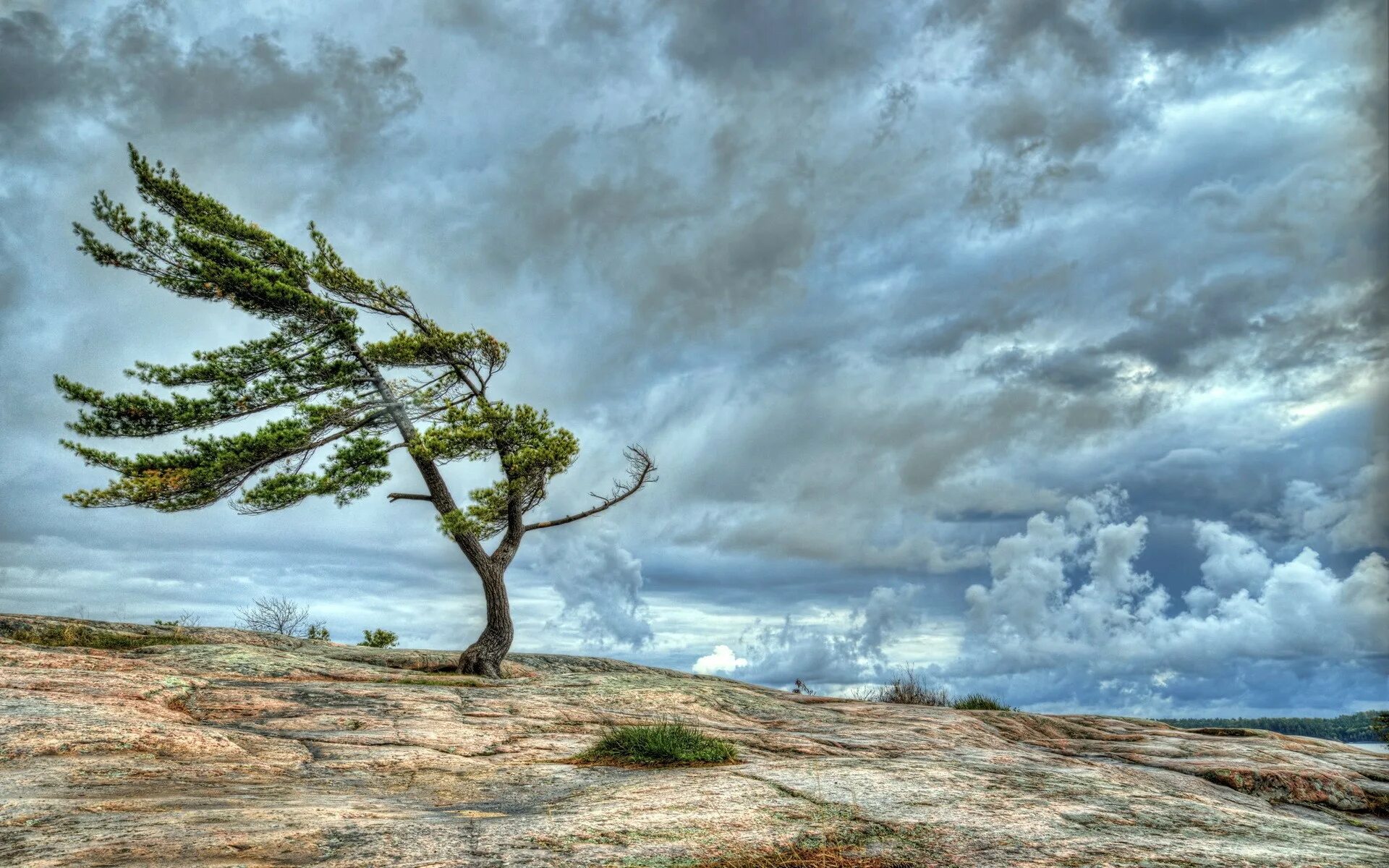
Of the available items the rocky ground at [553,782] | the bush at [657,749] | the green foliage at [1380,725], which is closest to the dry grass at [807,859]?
the rocky ground at [553,782]

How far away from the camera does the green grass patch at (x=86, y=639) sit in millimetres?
17188

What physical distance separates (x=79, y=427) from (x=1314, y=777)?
24.2 meters

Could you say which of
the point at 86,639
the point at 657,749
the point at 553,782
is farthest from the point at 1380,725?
the point at 86,639

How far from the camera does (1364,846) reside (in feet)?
21.3

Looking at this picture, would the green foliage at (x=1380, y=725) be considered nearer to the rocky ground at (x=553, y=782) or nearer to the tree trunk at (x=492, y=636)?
the rocky ground at (x=553, y=782)

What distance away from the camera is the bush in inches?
353

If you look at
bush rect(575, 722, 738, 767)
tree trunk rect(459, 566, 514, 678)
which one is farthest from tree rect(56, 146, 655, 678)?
bush rect(575, 722, 738, 767)

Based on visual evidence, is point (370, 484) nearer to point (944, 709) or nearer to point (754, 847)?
point (944, 709)

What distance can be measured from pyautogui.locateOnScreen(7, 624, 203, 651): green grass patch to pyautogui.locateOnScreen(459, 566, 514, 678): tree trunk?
577 cm

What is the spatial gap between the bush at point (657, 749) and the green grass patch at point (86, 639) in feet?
39.3

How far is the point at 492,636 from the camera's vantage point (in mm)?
20516

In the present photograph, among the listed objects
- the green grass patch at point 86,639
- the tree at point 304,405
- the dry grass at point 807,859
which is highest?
the tree at point 304,405

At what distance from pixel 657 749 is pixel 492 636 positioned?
12467mm

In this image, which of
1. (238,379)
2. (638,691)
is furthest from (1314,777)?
(238,379)
